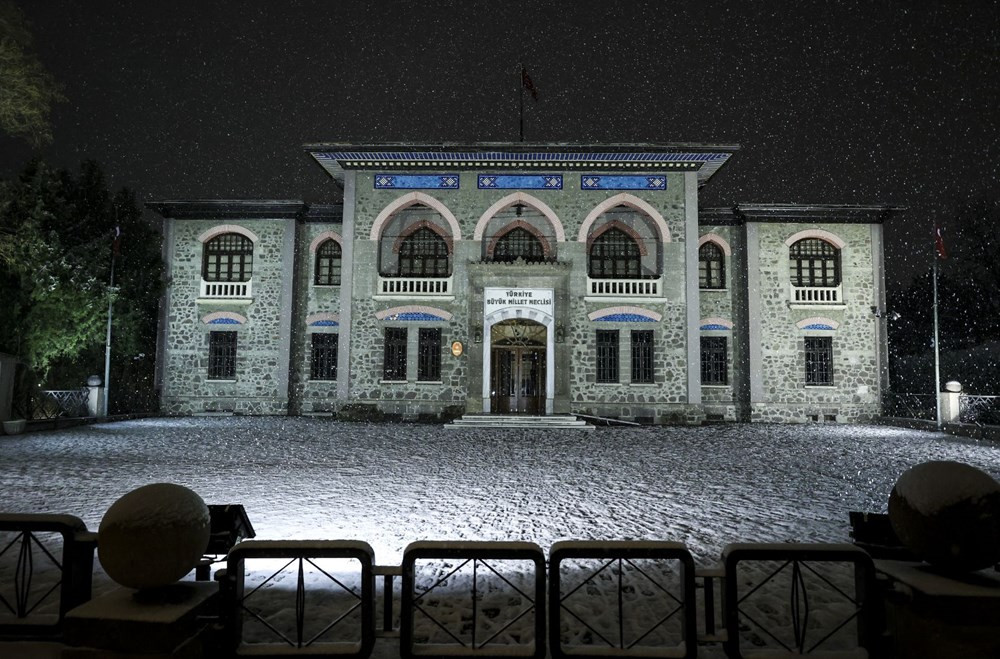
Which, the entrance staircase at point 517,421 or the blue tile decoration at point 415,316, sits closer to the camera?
the entrance staircase at point 517,421

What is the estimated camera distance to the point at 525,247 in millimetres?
21031

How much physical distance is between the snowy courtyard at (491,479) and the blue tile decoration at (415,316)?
17.0ft

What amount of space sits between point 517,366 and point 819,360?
36.5 ft

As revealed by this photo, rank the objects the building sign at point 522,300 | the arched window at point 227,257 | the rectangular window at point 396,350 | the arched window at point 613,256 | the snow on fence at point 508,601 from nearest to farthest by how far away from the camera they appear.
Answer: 1. the snow on fence at point 508,601
2. the building sign at point 522,300
3. the rectangular window at point 396,350
4. the arched window at point 613,256
5. the arched window at point 227,257

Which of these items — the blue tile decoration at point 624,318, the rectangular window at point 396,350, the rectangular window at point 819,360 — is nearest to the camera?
the blue tile decoration at point 624,318

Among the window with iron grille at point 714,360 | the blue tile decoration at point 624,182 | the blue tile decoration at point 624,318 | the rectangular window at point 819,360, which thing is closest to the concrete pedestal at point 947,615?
the blue tile decoration at point 624,318

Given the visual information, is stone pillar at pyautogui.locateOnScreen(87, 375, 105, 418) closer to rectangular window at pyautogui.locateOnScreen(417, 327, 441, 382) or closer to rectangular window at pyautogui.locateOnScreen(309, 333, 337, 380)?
rectangular window at pyautogui.locateOnScreen(309, 333, 337, 380)

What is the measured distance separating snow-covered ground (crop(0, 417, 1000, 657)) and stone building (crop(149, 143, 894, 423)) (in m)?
4.45

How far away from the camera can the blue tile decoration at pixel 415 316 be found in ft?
66.9

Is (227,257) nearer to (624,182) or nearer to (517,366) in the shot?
(517,366)

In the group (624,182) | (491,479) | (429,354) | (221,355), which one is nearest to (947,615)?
(491,479)

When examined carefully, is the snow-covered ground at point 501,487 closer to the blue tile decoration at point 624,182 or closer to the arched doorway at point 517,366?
the arched doorway at point 517,366

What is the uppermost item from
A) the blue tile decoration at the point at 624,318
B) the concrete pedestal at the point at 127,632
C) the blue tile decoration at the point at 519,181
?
the blue tile decoration at the point at 519,181

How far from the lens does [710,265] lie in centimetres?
2233
